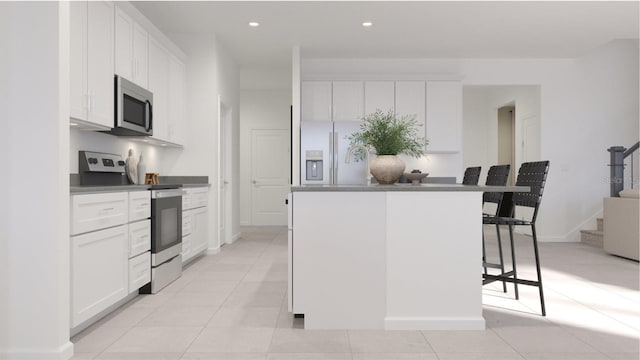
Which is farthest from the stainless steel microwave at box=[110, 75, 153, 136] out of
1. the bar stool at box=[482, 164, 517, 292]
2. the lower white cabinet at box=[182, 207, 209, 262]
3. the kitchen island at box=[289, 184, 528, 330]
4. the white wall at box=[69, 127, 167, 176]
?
the bar stool at box=[482, 164, 517, 292]

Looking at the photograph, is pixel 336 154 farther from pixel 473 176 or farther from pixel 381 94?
pixel 473 176

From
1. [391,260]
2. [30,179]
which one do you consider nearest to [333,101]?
[391,260]

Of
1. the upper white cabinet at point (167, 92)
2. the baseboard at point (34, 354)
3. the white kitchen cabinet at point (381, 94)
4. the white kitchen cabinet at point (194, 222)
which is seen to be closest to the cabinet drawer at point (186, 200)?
the white kitchen cabinet at point (194, 222)

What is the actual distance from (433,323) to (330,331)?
0.60m

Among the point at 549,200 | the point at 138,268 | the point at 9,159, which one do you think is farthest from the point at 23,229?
the point at 549,200

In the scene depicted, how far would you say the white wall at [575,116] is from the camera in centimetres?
716

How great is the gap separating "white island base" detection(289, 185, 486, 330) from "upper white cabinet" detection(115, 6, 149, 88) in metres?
2.01

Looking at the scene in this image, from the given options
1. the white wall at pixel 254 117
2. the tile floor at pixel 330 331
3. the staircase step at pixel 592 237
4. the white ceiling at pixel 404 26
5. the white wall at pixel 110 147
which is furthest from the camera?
the white wall at pixel 254 117

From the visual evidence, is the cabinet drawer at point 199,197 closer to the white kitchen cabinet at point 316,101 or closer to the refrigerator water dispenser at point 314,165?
the refrigerator water dispenser at point 314,165

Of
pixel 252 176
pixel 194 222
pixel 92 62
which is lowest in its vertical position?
pixel 194 222

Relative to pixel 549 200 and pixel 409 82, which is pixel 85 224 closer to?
pixel 409 82

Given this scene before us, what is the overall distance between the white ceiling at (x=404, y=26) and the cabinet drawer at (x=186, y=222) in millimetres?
2061

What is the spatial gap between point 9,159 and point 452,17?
4.40 m

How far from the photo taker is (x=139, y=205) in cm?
353
